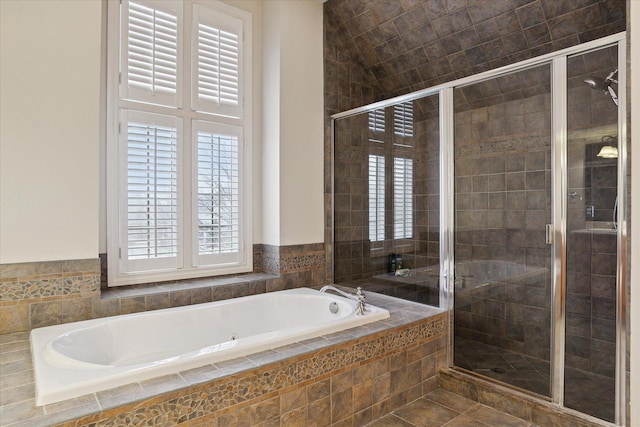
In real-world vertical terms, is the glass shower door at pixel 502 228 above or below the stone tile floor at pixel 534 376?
above

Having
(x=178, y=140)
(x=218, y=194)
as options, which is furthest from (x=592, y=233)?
(x=178, y=140)

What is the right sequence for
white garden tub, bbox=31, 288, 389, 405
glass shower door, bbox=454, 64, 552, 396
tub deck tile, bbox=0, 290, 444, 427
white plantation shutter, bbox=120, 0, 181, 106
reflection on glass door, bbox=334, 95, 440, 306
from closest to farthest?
tub deck tile, bbox=0, 290, 444, 427, white garden tub, bbox=31, 288, 389, 405, glass shower door, bbox=454, 64, 552, 396, white plantation shutter, bbox=120, 0, 181, 106, reflection on glass door, bbox=334, 95, 440, 306

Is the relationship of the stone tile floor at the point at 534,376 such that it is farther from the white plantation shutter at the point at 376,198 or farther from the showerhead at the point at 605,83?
the showerhead at the point at 605,83

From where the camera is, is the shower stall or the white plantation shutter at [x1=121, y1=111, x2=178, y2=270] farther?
the white plantation shutter at [x1=121, y1=111, x2=178, y2=270]

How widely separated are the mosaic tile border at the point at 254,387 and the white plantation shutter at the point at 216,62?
6.69 feet

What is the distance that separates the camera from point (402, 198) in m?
3.04

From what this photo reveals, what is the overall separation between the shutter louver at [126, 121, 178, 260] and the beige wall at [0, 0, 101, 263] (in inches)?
11.9

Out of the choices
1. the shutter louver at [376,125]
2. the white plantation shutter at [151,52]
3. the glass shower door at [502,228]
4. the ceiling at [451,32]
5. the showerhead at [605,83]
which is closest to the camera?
the showerhead at [605,83]

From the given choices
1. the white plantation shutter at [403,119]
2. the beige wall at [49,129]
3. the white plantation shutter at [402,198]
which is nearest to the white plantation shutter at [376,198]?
the white plantation shutter at [402,198]

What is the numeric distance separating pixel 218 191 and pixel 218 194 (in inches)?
0.9

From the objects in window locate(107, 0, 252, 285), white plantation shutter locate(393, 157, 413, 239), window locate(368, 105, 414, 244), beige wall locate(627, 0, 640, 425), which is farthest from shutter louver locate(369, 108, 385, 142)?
beige wall locate(627, 0, 640, 425)

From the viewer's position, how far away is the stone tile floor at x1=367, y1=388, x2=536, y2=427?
2094mm

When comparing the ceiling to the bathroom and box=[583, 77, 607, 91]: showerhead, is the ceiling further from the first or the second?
box=[583, 77, 607, 91]: showerhead

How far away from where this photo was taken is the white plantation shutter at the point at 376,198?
3164 millimetres
